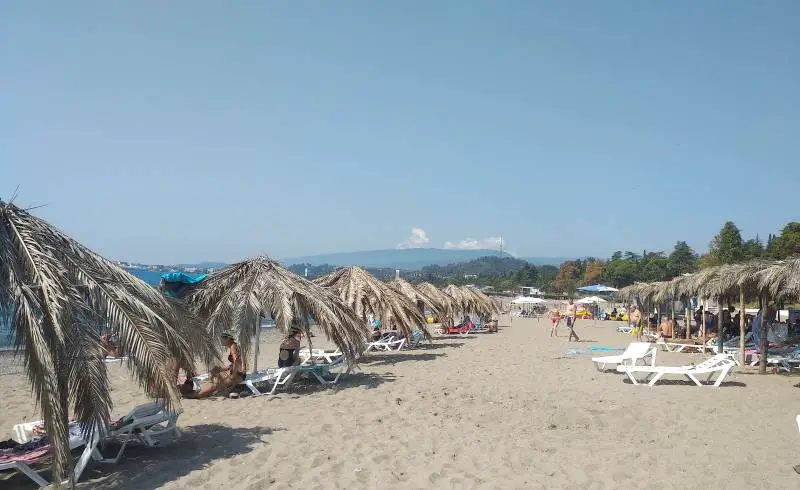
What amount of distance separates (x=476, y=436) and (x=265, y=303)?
4.33 metres

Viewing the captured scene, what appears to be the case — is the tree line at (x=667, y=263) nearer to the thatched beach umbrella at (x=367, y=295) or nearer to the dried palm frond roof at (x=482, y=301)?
the dried palm frond roof at (x=482, y=301)

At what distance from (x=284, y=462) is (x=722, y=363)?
26.4ft

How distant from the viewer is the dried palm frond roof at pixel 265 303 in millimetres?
8906

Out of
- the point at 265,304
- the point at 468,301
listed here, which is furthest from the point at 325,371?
the point at 468,301

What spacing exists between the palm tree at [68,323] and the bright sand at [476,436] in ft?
3.32

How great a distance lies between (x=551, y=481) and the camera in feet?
16.2

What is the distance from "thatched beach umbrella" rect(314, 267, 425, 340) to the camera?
1370 centimetres

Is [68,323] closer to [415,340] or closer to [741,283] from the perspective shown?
[741,283]

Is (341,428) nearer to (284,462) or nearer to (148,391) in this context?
(284,462)

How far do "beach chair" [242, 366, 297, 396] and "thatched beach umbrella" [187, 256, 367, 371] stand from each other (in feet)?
1.73

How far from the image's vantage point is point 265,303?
29.9 feet

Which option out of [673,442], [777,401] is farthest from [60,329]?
[777,401]

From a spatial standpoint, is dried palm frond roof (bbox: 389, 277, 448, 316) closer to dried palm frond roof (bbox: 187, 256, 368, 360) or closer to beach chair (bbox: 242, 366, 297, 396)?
dried palm frond roof (bbox: 187, 256, 368, 360)

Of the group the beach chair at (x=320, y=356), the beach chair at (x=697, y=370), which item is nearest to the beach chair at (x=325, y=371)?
the beach chair at (x=320, y=356)
